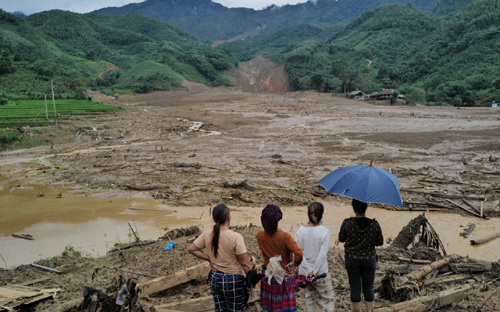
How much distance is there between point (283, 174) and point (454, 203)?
6241mm

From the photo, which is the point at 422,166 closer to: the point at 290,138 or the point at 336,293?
the point at 290,138

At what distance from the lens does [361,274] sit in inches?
146

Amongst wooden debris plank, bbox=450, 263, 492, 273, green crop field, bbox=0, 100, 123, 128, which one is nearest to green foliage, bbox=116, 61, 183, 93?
green crop field, bbox=0, 100, 123, 128

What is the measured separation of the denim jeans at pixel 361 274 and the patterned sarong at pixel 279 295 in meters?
0.75

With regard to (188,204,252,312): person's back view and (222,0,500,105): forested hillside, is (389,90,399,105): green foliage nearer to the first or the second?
(222,0,500,105): forested hillside

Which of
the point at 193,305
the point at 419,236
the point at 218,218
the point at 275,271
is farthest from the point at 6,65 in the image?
the point at 275,271

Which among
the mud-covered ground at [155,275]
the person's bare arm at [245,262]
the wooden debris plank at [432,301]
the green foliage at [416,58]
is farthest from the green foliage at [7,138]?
the green foliage at [416,58]

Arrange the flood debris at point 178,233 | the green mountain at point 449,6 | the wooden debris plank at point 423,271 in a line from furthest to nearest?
the green mountain at point 449,6, the flood debris at point 178,233, the wooden debris plank at point 423,271

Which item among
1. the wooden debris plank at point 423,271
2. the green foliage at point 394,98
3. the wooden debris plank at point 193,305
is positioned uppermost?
the green foliage at point 394,98

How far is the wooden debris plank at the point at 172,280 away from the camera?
183 inches

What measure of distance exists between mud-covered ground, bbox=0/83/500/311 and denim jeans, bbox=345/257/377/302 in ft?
2.25

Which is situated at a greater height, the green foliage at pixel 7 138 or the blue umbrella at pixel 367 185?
the blue umbrella at pixel 367 185

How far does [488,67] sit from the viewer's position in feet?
166

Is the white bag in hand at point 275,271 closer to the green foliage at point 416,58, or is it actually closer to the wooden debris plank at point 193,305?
the wooden debris plank at point 193,305
